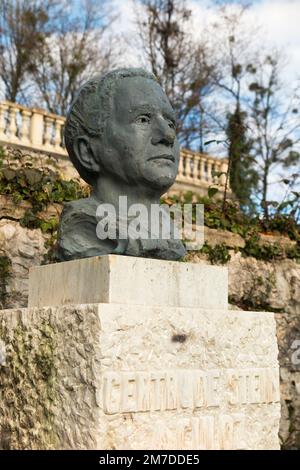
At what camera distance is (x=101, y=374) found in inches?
121

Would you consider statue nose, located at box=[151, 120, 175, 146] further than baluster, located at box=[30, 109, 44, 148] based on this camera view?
No

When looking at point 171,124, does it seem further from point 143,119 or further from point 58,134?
point 58,134

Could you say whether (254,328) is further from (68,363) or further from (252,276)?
(252,276)

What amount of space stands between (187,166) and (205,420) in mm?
9885

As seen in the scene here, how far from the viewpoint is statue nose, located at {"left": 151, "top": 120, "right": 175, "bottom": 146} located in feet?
11.8

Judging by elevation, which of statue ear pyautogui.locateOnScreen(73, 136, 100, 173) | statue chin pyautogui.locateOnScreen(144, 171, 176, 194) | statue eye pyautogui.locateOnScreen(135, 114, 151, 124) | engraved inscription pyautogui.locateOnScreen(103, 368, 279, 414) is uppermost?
statue eye pyautogui.locateOnScreen(135, 114, 151, 124)

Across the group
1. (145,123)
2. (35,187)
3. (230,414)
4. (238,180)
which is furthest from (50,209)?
(238,180)

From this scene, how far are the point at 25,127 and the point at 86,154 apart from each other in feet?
24.4

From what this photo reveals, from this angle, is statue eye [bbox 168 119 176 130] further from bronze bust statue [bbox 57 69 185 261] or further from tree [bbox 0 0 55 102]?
tree [bbox 0 0 55 102]

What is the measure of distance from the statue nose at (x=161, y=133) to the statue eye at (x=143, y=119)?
5 centimetres

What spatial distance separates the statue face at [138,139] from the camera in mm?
3580

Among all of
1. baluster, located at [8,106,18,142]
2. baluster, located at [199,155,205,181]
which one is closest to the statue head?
baluster, located at [8,106,18,142]

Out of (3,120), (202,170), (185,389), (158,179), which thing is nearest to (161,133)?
(158,179)
